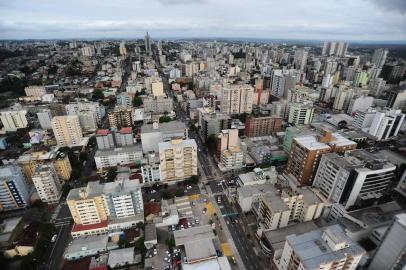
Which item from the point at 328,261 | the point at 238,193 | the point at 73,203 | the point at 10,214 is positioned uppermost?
the point at 328,261

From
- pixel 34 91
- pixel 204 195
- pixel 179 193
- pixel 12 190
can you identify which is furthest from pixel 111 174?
pixel 34 91

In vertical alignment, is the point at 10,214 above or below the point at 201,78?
below

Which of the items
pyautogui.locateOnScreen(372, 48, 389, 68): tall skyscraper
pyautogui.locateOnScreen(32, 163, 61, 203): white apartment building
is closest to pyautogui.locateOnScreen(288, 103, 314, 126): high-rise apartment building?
pyautogui.locateOnScreen(32, 163, 61, 203): white apartment building

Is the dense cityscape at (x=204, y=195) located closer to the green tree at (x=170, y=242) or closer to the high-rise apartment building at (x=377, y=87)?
the green tree at (x=170, y=242)

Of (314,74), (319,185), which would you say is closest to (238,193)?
(319,185)

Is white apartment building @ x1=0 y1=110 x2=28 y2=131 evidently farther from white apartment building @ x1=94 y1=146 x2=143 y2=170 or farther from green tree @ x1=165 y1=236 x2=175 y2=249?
green tree @ x1=165 y1=236 x2=175 y2=249

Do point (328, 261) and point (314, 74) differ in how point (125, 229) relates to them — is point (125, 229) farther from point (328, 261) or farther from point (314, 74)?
point (314, 74)

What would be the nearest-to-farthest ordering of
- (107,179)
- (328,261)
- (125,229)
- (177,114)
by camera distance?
(328,261)
(125,229)
(107,179)
(177,114)
